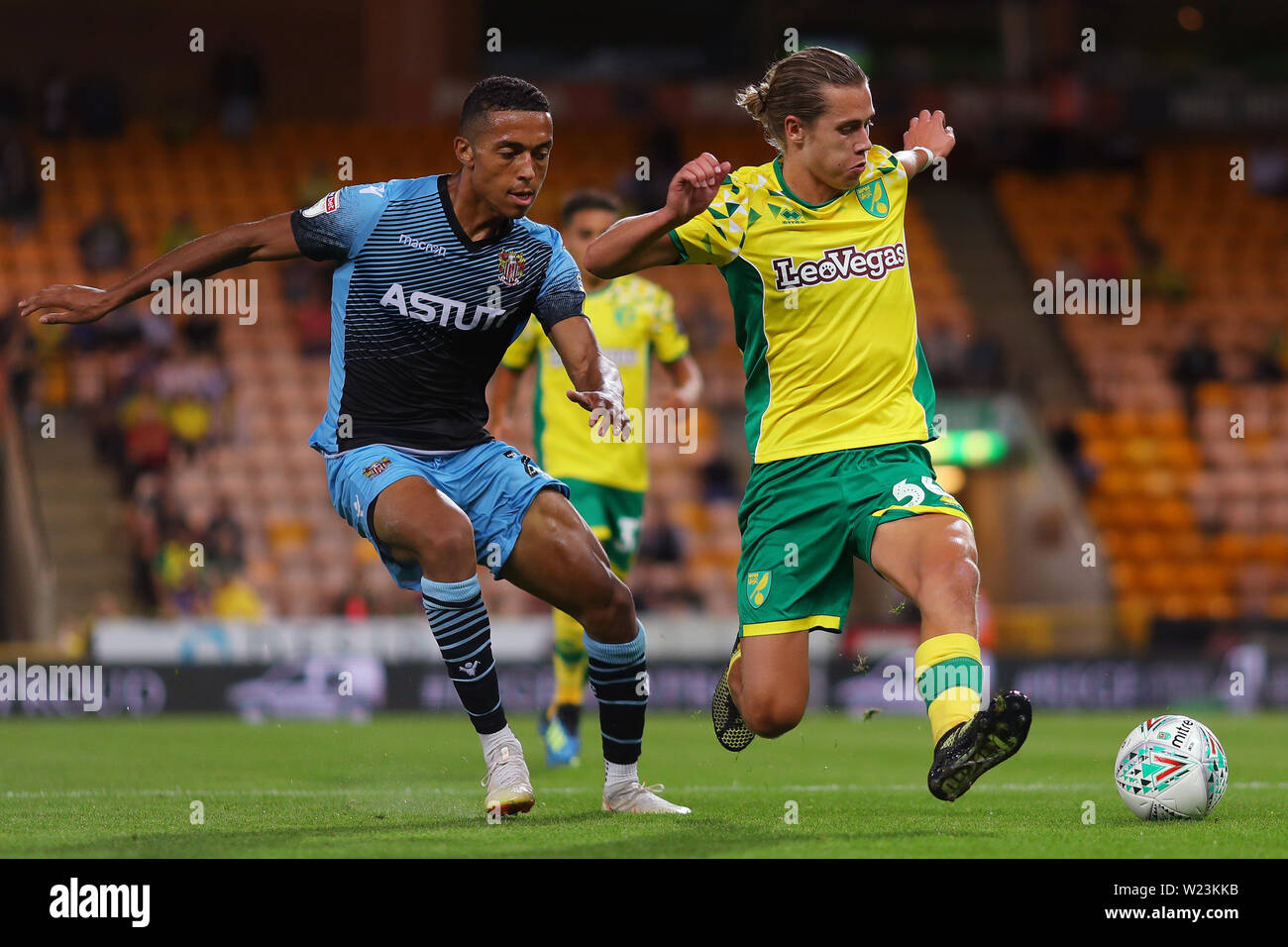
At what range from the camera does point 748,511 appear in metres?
6.18

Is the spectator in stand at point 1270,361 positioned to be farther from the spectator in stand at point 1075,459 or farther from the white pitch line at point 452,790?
the white pitch line at point 452,790

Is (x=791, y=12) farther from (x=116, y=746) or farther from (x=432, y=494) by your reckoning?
(x=432, y=494)

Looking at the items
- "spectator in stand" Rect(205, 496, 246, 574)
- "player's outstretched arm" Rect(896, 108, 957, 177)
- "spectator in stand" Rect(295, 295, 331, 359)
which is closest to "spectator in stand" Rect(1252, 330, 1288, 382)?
"spectator in stand" Rect(295, 295, 331, 359)

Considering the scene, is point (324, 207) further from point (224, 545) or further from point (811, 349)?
point (224, 545)

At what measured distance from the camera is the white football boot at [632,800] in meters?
6.36

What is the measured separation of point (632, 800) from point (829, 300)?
6.49 feet

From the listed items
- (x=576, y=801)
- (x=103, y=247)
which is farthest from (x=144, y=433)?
(x=576, y=801)

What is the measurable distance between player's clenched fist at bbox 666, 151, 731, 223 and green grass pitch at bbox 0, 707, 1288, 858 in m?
1.97

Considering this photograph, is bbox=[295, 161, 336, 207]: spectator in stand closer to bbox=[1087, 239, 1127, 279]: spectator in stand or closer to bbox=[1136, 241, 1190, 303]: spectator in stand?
bbox=[1087, 239, 1127, 279]: spectator in stand

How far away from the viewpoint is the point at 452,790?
7.18 metres

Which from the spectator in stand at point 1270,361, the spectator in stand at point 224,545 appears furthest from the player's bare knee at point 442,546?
the spectator in stand at point 1270,361

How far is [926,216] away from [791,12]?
11.3ft

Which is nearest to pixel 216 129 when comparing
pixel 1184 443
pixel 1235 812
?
pixel 1184 443

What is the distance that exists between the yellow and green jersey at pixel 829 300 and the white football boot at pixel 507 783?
1.42m
